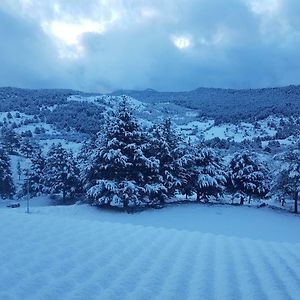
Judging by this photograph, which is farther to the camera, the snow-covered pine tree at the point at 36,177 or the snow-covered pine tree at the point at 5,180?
the snow-covered pine tree at the point at 36,177

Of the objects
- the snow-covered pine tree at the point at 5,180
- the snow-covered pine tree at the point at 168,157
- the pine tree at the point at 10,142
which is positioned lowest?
the snow-covered pine tree at the point at 5,180

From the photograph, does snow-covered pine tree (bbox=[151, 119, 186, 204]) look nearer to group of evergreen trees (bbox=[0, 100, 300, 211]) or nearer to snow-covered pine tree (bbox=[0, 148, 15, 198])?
group of evergreen trees (bbox=[0, 100, 300, 211])

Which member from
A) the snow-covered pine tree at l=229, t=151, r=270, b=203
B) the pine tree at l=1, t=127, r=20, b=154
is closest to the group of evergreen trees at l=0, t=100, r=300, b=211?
the snow-covered pine tree at l=229, t=151, r=270, b=203

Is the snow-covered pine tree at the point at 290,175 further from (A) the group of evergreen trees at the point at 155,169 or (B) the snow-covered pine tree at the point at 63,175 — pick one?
(B) the snow-covered pine tree at the point at 63,175

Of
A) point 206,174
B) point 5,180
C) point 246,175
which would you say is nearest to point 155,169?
point 206,174

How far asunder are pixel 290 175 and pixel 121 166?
13451 millimetres

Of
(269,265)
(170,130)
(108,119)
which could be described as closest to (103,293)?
(269,265)

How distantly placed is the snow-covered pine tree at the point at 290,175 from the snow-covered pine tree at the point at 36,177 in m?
30.6

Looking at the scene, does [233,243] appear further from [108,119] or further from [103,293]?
[108,119]

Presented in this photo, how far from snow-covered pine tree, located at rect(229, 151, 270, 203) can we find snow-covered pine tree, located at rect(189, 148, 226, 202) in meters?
2.01

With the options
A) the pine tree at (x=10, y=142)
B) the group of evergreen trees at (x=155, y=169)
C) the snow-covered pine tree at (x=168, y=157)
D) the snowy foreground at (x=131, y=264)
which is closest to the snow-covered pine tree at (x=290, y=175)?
the group of evergreen trees at (x=155, y=169)

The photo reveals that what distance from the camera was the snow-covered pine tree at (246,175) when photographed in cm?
3281

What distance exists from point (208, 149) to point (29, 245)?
2617 cm

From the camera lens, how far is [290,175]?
2809cm
